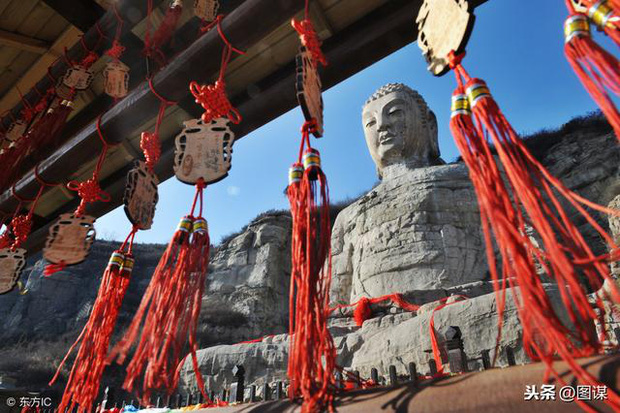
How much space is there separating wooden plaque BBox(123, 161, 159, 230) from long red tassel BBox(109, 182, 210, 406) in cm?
50

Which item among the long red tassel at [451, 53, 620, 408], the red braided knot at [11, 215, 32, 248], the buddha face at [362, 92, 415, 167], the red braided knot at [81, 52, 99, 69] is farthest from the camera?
the buddha face at [362, 92, 415, 167]

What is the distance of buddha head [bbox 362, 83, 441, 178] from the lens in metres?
5.38

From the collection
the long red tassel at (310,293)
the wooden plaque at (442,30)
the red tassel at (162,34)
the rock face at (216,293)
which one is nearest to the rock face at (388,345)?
the long red tassel at (310,293)

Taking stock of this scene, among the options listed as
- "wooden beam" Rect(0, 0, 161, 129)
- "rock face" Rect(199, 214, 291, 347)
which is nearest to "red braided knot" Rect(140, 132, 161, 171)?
"wooden beam" Rect(0, 0, 161, 129)

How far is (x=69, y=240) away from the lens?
7.60 feet

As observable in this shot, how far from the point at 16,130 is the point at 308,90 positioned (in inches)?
117

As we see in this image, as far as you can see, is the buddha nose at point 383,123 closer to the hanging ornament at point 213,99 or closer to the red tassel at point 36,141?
the red tassel at point 36,141

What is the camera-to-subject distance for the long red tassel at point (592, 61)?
0.74 meters

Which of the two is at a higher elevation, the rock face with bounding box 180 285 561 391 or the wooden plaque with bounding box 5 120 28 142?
the wooden plaque with bounding box 5 120 28 142

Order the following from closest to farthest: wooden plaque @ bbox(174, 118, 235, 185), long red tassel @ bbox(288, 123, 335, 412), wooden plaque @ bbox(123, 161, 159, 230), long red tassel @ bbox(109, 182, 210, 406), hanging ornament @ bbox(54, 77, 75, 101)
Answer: long red tassel @ bbox(288, 123, 335, 412) → long red tassel @ bbox(109, 182, 210, 406) → wooden plaque @ bbox(174, 118, 235, 185) → wooden plaque @ bbox(123, 161, 159, 230) → hanging ornament @ bbox(54, 77, 75, 101)

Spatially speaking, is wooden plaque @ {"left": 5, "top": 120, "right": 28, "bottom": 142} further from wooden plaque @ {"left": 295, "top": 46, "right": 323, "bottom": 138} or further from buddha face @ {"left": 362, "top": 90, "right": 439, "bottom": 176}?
buddha face @ {"left": 362, "top": 90, "right": 439, "bottom": 176}

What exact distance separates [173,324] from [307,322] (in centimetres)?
57

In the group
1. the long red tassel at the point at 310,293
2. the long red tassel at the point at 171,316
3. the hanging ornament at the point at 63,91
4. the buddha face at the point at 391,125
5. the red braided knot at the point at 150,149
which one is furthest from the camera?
the buddha face at the point at 391,125

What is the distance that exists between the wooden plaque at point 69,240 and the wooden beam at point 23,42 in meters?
1.45
